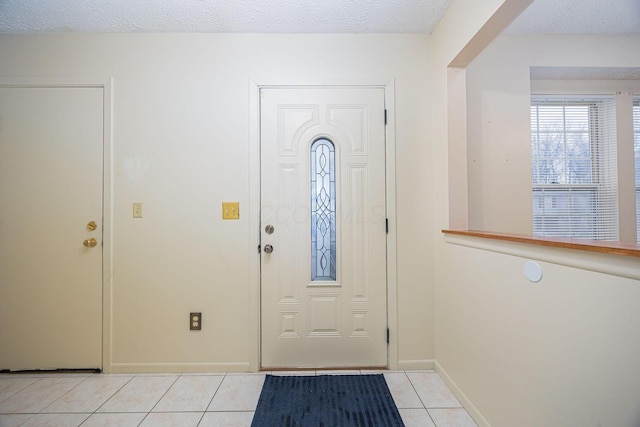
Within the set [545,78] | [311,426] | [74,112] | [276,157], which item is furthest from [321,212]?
[545,78]

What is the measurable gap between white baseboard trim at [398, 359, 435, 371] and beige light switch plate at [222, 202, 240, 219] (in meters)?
1.59

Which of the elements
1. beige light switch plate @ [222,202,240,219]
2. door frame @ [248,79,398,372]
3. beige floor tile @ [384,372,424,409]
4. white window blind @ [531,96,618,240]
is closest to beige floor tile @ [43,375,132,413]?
door frame @ [248,79,398,372]

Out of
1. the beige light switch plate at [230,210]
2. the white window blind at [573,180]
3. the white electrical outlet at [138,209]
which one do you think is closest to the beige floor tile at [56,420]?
the white electrical outlet at [138,209]

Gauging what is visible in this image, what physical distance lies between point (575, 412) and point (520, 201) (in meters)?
1.51

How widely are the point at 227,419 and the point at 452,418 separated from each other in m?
1.23

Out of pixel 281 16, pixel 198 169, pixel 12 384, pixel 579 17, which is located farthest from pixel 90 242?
pixel 579 17

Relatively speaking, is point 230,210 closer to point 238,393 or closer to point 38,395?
point 238,393

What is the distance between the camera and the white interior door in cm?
201

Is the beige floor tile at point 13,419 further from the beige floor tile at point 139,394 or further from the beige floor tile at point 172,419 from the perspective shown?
the beige floor tile at point 172,419

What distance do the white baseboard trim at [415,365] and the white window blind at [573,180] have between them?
1.40 m

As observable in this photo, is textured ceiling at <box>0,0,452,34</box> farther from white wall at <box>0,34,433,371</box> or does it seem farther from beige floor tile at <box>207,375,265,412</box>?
beige floor tile at <box>207,375,265,412</box>

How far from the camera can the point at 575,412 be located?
1.00 m

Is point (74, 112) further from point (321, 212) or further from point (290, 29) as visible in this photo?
point (321, 212)

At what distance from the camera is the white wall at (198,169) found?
6.68ft
